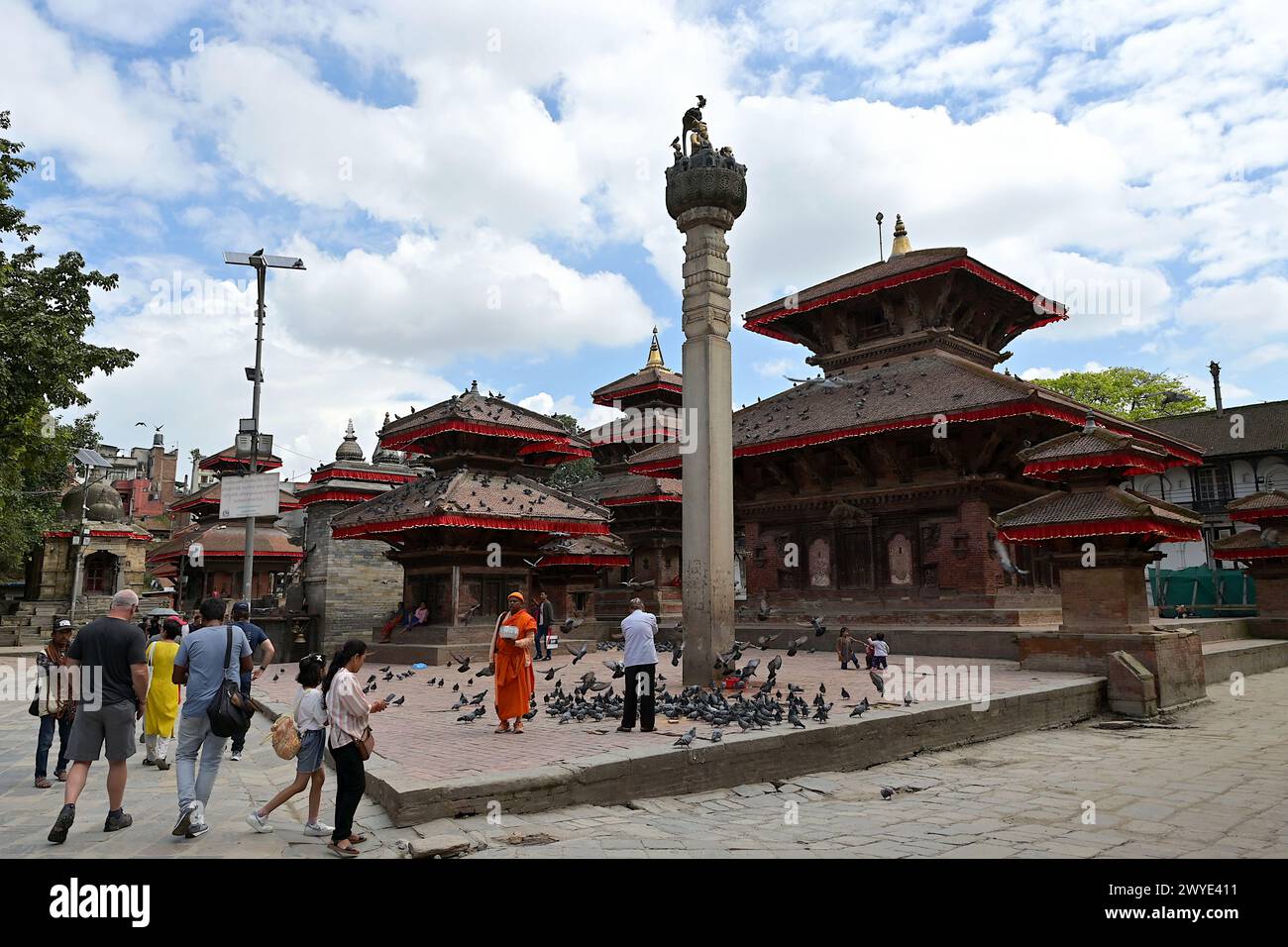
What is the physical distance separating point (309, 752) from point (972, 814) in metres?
5.47

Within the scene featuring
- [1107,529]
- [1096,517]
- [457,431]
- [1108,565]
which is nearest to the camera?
[1107,529]

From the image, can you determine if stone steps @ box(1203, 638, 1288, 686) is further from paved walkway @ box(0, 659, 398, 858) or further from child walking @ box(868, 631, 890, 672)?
paved walkway @ box(0, 659, 398, 858)

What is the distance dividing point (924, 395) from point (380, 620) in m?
18.5

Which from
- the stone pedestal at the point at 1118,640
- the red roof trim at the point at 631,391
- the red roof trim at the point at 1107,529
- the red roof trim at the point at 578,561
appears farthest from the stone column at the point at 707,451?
the red roof trim at the point at 631,391

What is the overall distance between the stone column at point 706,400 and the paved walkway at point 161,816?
17.2 feet

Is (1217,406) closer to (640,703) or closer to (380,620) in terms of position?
(380,620)

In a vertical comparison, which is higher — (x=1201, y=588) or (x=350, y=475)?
(x=350, y=475)

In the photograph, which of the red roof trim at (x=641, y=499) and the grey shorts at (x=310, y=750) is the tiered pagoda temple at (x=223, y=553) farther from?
the grey shorts at (x=310, y=750)

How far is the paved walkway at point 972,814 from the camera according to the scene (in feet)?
20.2

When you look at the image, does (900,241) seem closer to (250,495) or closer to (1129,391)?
(250,495)

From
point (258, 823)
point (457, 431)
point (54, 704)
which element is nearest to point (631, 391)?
point (457, 431)

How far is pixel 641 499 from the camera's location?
30.4 m

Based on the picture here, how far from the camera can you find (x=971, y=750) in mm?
10547
